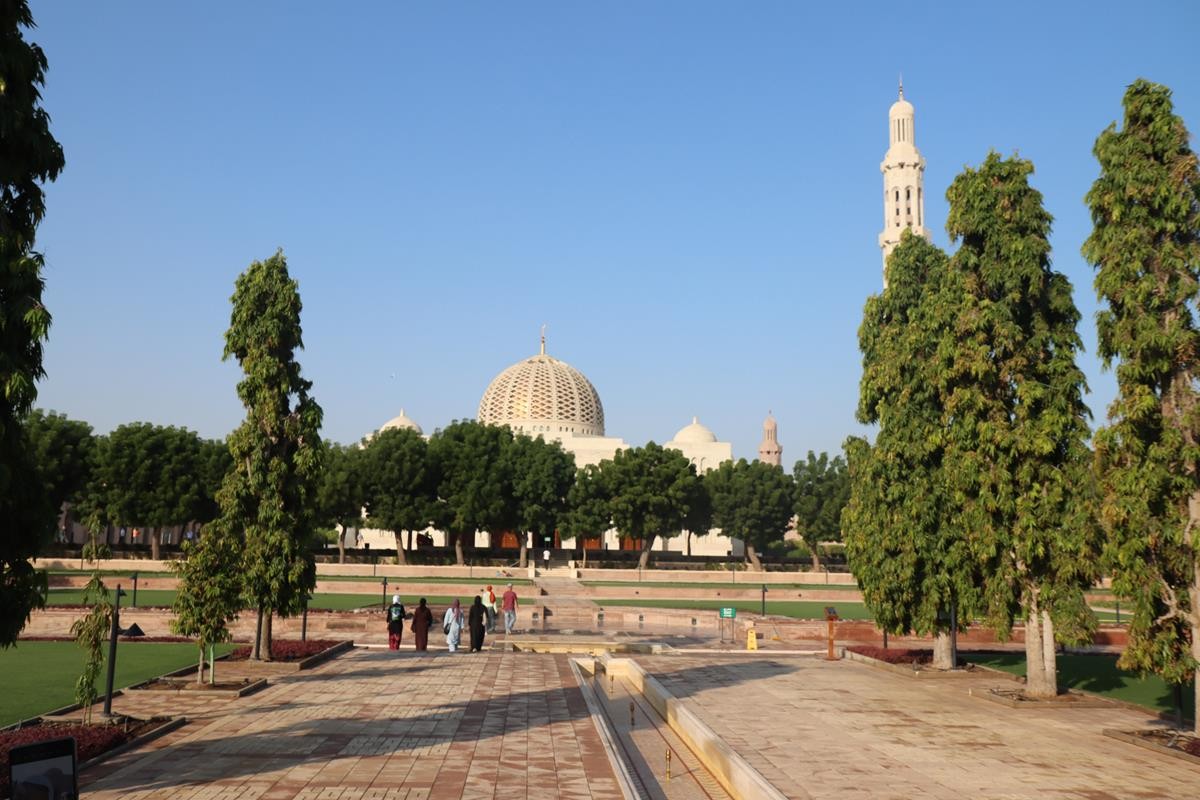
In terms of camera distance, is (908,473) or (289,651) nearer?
(908,473)

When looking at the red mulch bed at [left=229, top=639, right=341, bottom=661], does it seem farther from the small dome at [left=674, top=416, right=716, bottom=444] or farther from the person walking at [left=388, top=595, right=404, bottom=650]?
the small dome at [left=674, top=416, right=716, bottom=444]

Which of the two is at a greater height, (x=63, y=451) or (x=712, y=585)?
(x=63, y=451)

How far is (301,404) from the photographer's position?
20.4m

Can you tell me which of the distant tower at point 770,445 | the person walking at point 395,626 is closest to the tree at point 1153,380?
the person walking at point 395,626

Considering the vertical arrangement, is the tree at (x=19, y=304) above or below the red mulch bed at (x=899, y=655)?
above

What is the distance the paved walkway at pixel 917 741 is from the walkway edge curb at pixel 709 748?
0.41 metres

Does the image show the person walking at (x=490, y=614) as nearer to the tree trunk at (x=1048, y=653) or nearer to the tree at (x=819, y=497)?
the tree trunk at (x=1048, y=653)

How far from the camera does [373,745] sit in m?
12.2

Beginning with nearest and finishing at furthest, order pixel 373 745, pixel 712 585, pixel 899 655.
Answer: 1. pixel 373 745
2. pixel 899 655
3. pixel 712 585

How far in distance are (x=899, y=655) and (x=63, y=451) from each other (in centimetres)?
4173

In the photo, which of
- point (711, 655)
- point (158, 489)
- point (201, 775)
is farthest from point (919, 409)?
point (158, 489)

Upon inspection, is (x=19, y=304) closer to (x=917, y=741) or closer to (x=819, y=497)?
(x=917, y=741)

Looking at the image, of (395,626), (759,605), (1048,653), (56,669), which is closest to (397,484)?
(759,605)

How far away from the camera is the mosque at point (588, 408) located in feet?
217
